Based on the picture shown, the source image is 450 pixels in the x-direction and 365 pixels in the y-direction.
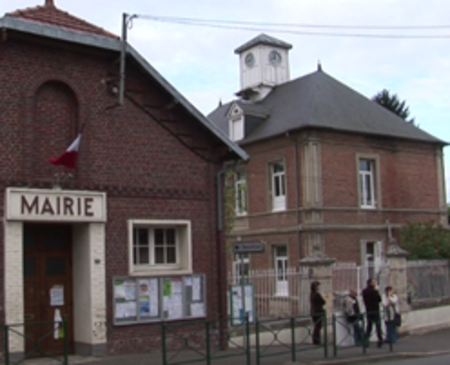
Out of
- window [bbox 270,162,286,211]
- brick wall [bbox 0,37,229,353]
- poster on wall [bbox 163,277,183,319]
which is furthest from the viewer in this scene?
window [bbox 270,162,286,211]

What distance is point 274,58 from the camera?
120 feet

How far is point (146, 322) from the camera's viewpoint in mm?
14930

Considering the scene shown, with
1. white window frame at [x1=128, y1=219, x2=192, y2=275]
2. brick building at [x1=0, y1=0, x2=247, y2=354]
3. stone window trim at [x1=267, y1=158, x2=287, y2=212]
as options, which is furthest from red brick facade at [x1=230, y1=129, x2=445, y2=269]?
white window frame at [x1=128, y1=219, x2=192, y2=275]

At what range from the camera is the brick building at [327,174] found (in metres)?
27.6

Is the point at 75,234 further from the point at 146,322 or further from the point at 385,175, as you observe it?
the point at 385,175

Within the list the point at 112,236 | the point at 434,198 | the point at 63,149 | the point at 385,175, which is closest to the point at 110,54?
the point at 63,149

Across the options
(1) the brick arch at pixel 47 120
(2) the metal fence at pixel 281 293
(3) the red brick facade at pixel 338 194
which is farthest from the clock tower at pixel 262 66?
(1) the brick arch at pixel 47 120

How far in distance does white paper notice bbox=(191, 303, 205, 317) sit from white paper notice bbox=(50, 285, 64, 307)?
2949mm

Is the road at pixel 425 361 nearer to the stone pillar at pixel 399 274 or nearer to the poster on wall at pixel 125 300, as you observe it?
the stone pillar at pixel 399 274

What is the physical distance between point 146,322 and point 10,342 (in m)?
2.98

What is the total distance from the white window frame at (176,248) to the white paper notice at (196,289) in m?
0.26

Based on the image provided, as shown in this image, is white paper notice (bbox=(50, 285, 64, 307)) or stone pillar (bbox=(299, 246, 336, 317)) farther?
stone pillar (bbox=(299, 246, 336, 317))

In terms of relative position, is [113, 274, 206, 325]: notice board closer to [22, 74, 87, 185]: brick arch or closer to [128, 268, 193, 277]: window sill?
[128, 268, 193, 277]: window sill

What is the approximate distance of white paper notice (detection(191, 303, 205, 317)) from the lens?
51.5 ft
